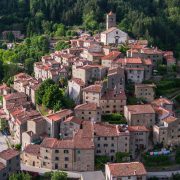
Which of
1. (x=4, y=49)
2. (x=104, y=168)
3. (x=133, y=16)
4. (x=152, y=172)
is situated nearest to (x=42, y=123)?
(x=104, y=168)

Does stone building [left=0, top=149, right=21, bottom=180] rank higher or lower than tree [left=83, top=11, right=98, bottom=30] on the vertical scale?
lower

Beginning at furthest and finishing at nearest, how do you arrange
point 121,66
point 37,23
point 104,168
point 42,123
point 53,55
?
point 37,23 < point 53,55 < point 121,66 < point 42,123 < point 104,168

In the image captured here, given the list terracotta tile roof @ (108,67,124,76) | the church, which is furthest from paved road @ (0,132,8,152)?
the church

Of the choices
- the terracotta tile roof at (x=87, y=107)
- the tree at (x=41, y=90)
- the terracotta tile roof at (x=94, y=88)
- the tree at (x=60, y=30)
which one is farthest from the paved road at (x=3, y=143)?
the tree at (x=60, y=30)

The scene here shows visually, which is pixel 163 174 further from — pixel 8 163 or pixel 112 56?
pixel 112 56

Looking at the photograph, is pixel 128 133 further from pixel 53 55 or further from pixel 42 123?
pixel 53 55

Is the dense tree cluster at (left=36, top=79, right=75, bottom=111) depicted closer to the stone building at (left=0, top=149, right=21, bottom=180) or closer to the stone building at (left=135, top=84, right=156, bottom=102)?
the stone building at (left=135, top=84, right=156, bottom=102)

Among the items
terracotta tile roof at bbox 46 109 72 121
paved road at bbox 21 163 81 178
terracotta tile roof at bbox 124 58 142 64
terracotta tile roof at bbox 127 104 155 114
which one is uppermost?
terracotta tile roof at bbox 124 58 142 64
